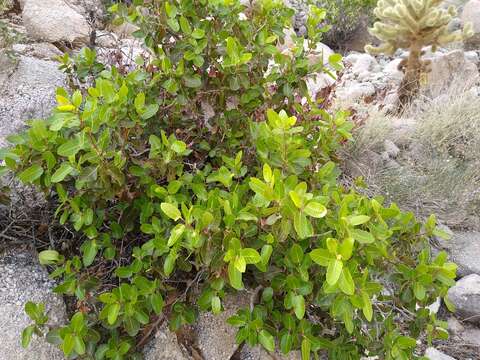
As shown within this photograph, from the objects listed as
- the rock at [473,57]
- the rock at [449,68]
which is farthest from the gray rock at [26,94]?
the rock at [473,57]

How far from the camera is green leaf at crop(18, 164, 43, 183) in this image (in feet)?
5.49

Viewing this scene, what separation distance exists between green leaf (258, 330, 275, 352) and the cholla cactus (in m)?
4.29

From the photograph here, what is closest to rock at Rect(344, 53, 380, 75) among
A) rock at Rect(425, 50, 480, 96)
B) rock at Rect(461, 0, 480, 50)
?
rock at Rect(425, 50, 480, 96)

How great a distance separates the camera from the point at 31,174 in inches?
66.4

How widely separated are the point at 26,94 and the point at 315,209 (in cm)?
188

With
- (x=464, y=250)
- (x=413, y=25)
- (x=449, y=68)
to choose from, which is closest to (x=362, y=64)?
(x=449, y=68)

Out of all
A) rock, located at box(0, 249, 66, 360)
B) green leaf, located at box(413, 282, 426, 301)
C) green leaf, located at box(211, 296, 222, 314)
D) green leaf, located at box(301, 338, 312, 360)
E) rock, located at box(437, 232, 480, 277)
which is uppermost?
green leaf, located at box(413, 282, 426, 301)

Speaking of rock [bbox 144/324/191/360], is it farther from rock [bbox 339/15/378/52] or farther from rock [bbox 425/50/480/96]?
rock [bbox 339/15/378/52]

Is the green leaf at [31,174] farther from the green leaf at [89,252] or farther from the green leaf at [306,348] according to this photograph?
the green leaf at [306,348]

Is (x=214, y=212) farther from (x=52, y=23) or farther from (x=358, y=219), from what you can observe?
(x=52, y=23)

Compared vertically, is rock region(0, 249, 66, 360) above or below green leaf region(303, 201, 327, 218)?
below

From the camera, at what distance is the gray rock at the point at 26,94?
2.41 meters

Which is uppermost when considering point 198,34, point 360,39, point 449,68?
point 198,34

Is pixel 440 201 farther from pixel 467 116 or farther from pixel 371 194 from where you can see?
pixel 467 116
